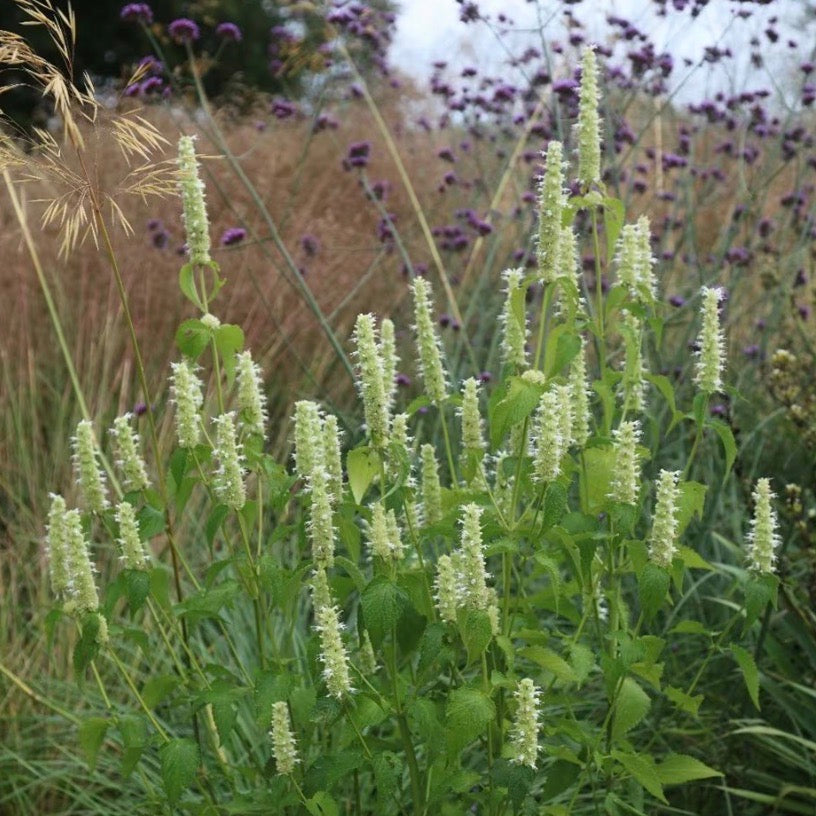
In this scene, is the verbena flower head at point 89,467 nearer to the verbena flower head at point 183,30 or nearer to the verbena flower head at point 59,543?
the verbena flower head at point 59,543

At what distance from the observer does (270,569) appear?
8.42 feet

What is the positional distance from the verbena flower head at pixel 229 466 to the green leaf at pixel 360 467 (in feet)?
0.75

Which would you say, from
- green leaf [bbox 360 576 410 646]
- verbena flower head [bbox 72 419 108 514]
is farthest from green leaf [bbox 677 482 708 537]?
verbena flower head [bbox 72 419 108 514]

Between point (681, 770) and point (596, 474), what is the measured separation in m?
0.69

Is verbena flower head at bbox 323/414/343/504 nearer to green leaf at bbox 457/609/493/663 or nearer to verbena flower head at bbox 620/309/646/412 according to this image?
green leaf at bbox 457/609/493/663

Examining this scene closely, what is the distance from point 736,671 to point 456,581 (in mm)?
1731

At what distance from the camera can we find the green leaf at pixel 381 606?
7.75ft

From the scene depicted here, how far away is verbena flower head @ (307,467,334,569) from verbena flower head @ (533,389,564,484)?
42 cm

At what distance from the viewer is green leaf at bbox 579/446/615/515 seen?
9.01 ft

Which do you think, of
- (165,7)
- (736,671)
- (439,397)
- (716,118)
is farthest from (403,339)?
(165,7)

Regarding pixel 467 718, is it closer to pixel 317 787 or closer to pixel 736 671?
pixel 317 787

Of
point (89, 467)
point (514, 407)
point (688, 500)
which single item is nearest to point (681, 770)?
point (688, 500)

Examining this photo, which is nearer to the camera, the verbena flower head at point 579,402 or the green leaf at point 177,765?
the green leaf at point 177,765

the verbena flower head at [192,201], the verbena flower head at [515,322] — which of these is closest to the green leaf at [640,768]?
the verbena flower head at [515,322]
